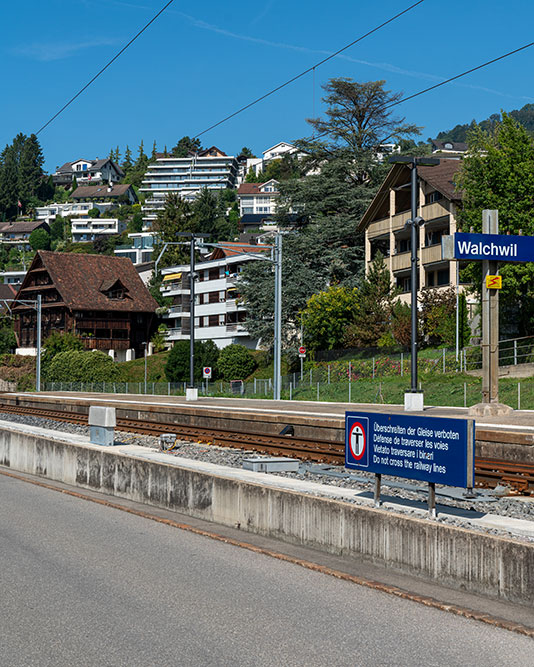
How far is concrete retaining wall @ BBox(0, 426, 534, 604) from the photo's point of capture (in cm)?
774

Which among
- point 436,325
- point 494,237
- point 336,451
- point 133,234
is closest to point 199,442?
point 336,451

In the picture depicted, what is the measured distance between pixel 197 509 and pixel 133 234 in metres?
170

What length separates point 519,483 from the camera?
15.9m

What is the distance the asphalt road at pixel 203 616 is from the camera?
6.21 metres

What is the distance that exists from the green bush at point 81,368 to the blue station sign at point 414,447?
7059 cm

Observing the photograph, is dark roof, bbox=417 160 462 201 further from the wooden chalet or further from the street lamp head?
the wooden chalet

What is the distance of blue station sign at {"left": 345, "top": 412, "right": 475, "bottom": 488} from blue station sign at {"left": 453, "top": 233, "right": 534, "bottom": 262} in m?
18.0

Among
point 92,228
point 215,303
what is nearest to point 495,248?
point 215,303

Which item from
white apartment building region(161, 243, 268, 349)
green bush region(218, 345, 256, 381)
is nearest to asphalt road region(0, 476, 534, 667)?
green bush region(218, 345, 256, 381)

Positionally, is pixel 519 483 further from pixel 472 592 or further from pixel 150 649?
pixel 150 649

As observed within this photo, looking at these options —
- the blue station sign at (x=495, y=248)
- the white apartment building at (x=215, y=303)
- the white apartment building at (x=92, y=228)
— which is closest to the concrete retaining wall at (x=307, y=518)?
the blue station sign at (x=495, y=248)

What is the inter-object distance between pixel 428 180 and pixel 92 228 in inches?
5867

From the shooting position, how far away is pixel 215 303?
A: 89.9m

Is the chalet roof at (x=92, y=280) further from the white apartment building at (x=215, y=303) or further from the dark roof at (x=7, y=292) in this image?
the dark roof at (x=7, y=292)
